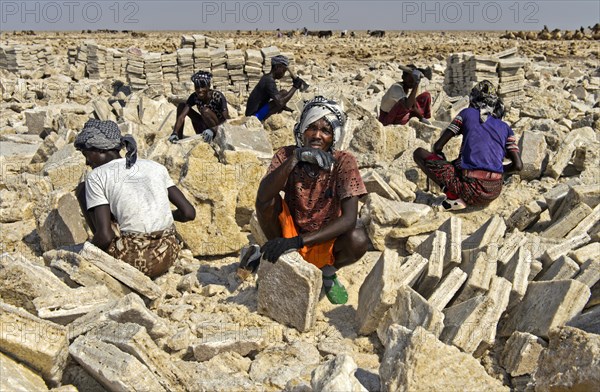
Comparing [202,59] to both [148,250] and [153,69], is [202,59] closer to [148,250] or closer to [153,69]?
[153,69]

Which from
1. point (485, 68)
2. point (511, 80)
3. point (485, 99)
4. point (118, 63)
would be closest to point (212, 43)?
point (118, 63)

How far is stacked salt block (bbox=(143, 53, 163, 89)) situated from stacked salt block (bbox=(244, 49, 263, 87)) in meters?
1.91

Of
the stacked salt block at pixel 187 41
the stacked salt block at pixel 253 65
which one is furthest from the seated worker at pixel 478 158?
the stacked salt block at pixel 187 41

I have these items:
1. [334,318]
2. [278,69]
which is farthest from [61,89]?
[334,318]

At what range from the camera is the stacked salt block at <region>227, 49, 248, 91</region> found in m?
11.7

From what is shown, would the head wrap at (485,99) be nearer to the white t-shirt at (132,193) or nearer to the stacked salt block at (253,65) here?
the white t-shirt at (132,193)

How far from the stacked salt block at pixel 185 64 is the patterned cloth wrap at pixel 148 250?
8593mm

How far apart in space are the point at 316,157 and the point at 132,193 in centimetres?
135

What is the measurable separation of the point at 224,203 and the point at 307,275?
1810 millimetres

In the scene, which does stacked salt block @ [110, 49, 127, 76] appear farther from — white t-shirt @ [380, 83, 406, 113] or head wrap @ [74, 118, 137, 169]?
head wrap @ [74, 118, 137, 169]

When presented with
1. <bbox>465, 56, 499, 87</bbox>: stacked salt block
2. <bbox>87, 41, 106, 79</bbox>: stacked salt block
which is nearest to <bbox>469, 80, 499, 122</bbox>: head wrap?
<bbox>465, 56, 499, 87</bbox>: stacked salt block

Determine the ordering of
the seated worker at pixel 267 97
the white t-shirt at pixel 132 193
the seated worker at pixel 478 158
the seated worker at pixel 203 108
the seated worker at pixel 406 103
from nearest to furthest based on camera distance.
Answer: the white t-shirt at pixel 132 193, the seated worker at pixel 478 158, the seated worker at pixel 203 108, the seated worker at pixel 406 103, the seated worker at pixel 267 97

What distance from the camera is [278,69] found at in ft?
26.2

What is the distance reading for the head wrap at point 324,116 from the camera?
3471 millimetres
